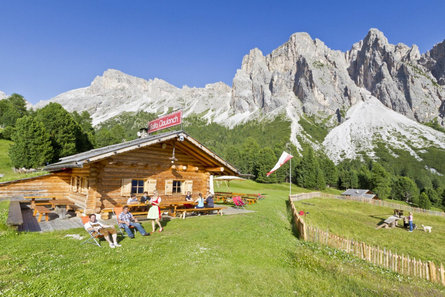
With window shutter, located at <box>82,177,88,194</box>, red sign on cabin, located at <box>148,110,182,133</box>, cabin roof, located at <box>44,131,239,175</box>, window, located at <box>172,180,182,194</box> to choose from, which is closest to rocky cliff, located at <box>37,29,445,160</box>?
window, located at <box>172,180,182,194</box>

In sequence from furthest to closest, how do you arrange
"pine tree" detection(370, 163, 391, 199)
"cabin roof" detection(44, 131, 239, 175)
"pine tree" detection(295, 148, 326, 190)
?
1. "pine tree" detection(370, 163, 391, 199)
2. "pine tree" detection(295, 148, 326, 190)
3. "cabin roof" detection(44, 131, 239, 175)

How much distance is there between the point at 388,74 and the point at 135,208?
21369 centimetres

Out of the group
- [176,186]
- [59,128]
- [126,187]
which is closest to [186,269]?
[126,187]

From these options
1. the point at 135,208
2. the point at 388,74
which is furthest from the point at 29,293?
the point at 388,74

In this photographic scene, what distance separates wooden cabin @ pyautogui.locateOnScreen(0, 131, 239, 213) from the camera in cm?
1222

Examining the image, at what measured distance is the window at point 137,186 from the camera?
13.7 metres

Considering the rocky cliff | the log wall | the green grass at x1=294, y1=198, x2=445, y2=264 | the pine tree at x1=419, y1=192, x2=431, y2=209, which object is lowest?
the pine tree at x1=419, y1=192, x2=431, y2=209

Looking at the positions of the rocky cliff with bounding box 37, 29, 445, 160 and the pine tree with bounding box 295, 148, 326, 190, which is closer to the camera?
Answer: the pine tree with bounding box 295, 148, 326, 190

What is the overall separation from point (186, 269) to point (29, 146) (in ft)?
152

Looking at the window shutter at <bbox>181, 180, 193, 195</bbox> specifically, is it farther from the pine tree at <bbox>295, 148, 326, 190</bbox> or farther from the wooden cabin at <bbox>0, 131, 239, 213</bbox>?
the pine tree at <bbox>295, 148, 326, 190</bbox>

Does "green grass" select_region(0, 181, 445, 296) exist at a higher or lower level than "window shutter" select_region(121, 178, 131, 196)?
lower

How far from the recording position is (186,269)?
6.21m

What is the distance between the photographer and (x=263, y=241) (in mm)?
9547

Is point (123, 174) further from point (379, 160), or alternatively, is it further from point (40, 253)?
point (379, 160)
